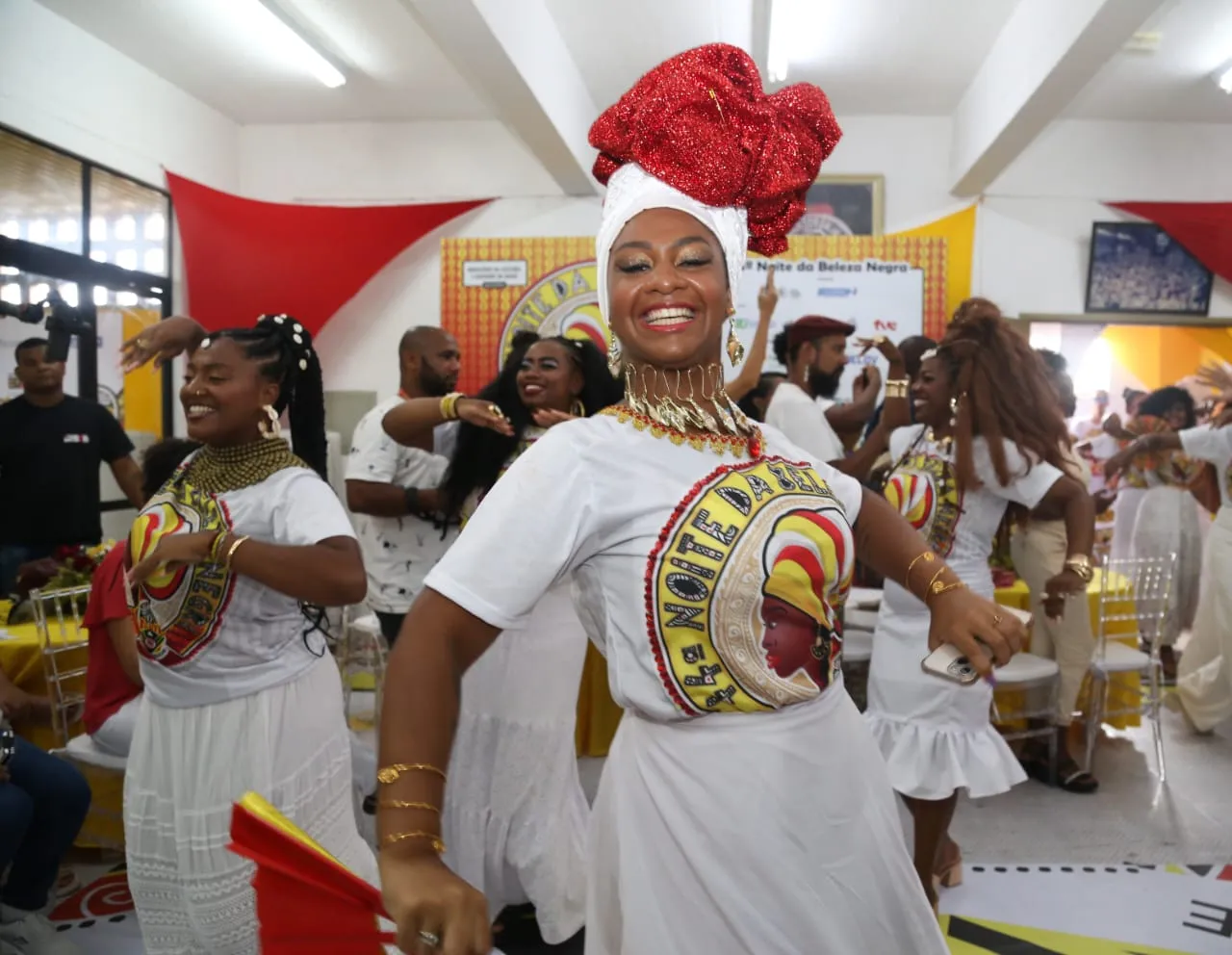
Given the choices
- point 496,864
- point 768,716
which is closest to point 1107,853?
point 496,864

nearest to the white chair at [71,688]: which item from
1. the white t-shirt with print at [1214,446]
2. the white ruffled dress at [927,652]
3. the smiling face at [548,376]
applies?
the smiling face at [548,376]

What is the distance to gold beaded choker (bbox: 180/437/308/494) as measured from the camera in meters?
1.87

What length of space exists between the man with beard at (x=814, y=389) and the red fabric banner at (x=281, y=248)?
3.64 m

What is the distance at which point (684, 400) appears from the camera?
4.06ft

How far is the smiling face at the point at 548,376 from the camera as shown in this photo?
262 cm

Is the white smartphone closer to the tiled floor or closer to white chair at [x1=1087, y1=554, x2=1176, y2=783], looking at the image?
the tiled floor

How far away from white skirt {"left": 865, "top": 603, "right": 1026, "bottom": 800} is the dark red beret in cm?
167

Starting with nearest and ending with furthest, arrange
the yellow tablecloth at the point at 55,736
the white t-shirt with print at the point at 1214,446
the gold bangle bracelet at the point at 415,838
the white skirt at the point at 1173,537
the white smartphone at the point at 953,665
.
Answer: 1. the gold bangle bracelet at the point at 415,838
2. the white smartphone at the point at 953,665
3. the yellow tablecloth at the point at 55,736
4. the white t-shirt with print at the point at 1214,446
5. the white skirt at the point at 1173,537

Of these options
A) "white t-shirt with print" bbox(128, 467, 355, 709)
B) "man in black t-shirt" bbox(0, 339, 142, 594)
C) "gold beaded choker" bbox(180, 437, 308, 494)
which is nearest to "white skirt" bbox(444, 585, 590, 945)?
"white t-shirt with print" bbox(128, 467, 355, 709)

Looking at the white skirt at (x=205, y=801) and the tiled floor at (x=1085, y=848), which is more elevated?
the white skirt at (x=205, y=801)

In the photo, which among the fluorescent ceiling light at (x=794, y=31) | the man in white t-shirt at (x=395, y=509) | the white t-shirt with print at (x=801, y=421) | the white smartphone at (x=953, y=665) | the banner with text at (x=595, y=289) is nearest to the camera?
the white smartphone at (x=953, y=665)

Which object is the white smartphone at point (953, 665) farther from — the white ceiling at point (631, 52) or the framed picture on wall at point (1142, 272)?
the framed picture on wall at point (1142, 272)

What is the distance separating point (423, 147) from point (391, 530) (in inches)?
186

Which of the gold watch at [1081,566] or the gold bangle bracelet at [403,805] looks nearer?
the gold bangle bracelet at [403,805]
